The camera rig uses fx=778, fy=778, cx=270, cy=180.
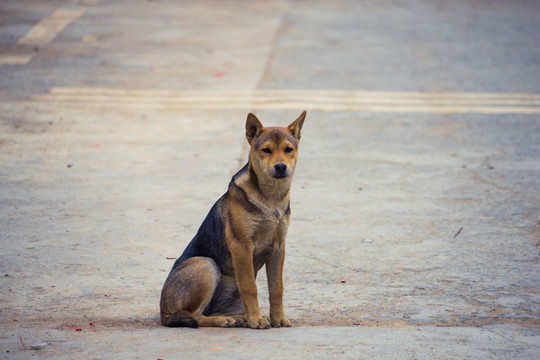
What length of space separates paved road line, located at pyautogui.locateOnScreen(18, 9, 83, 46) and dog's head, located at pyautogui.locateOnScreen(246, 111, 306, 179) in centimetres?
1073

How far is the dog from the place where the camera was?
5129mm

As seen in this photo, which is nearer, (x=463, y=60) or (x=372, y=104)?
(x=372, y=104)

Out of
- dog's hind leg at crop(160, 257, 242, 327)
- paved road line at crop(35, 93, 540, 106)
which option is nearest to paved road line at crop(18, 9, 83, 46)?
paved road line at crop(35, 93, 540, 106)

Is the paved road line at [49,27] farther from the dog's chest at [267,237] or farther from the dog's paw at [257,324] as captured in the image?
the dog's paw at [257,324]

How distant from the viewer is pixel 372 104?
12.0 meters

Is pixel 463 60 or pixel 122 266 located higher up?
pixel 122 266

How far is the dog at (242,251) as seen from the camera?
513cm

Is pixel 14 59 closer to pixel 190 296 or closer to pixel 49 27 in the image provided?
pixel 49 27

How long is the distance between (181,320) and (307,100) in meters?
7.42

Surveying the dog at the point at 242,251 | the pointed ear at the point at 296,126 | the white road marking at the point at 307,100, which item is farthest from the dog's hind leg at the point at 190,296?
the white road marking at the point at 307,100

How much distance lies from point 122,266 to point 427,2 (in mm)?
16496

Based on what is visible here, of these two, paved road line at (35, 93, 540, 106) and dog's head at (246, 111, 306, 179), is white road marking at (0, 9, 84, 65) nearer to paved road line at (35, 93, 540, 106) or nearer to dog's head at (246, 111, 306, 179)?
paved road line at (35, 93, 540, 106)

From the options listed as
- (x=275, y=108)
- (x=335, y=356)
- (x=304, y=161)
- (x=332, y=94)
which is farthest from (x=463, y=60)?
(x=335, y=356)

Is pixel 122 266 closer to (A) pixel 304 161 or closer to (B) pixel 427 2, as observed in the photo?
(A) pixel 304 161
